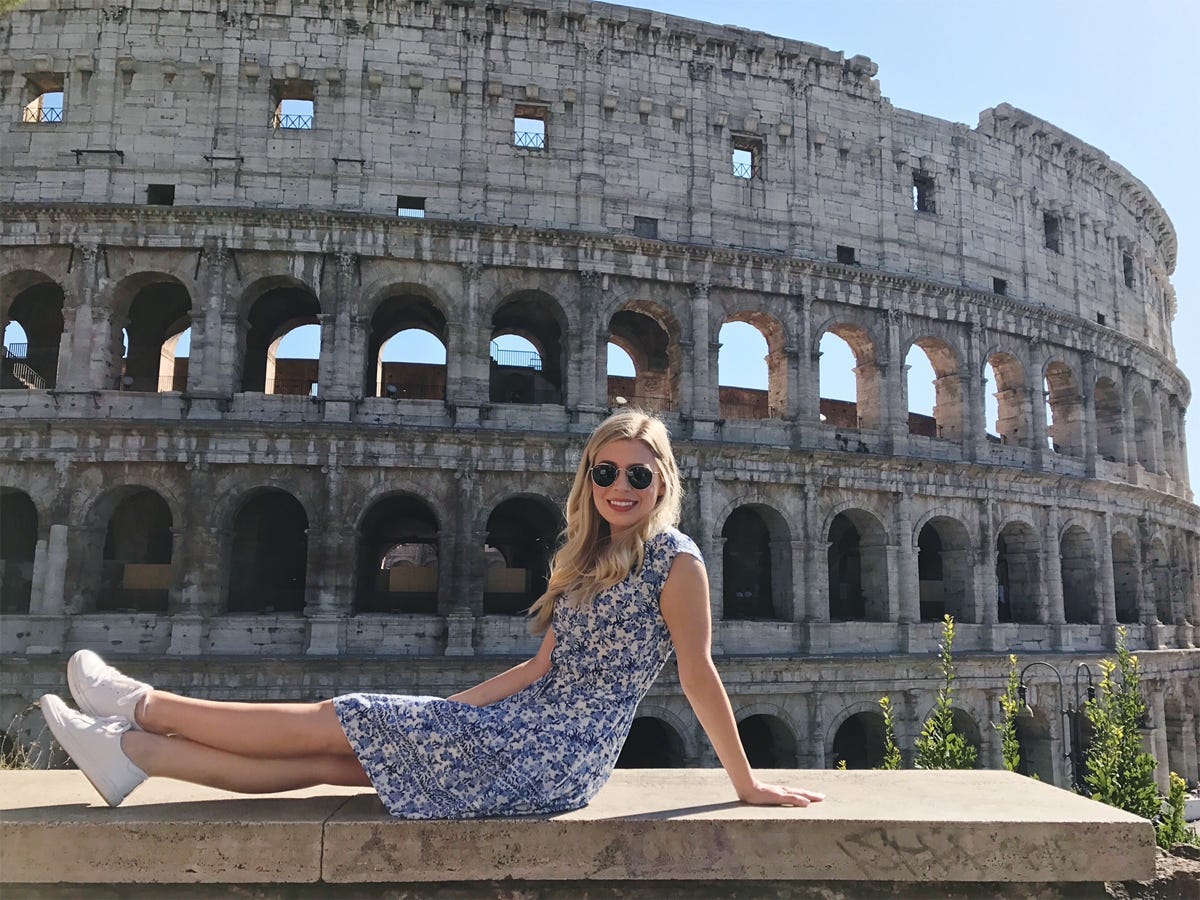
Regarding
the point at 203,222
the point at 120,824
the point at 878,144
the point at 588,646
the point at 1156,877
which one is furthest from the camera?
the point at 878,144

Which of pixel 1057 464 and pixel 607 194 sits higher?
pixel 607 194

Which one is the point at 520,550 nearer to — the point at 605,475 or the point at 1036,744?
the point at 1036,744

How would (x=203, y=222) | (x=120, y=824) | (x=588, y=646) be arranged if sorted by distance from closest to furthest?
(x=120, y=824), (x=588, y=646), (x=203, y=222)

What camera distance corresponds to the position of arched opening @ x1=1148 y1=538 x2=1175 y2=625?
80.0 feet

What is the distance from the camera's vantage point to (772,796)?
3357mm

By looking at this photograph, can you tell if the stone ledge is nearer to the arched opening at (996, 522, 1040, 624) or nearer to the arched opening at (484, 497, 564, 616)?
the arched opening at (484, 497, 564, 616)

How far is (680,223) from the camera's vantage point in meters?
18.7

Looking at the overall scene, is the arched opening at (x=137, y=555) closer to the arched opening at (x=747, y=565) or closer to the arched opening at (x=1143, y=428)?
the arched opening at (x=747, y=565)

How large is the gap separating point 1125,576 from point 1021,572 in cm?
453

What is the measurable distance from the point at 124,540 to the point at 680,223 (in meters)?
13.9

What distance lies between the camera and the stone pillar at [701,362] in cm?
1814

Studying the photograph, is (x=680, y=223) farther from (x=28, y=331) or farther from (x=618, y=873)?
(x=618, y=873)

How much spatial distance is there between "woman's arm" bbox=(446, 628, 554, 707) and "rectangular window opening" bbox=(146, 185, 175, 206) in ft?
54.6

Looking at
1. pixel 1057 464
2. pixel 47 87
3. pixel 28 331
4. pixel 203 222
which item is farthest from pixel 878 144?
pixel 28 331
